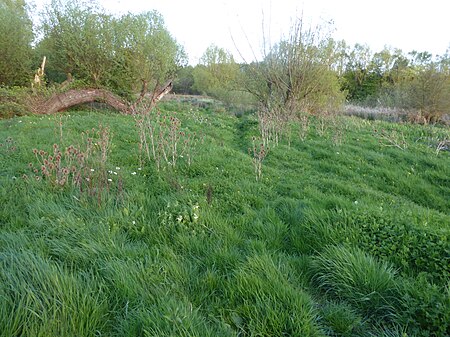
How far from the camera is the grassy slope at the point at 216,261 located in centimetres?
194

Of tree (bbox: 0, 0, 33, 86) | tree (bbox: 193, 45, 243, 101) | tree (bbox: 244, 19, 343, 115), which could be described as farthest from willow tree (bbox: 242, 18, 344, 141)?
tree (bbox: 193, 45, 243, 101)

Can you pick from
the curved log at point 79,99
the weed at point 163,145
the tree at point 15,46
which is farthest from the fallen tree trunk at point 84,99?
the weed at point 163,145

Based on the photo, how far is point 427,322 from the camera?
1979mm

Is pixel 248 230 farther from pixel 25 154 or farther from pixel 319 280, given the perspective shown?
pixel 25 154

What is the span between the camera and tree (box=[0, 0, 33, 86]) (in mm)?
18109

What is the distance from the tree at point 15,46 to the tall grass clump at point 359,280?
23120mm

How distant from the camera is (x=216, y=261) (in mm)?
2760

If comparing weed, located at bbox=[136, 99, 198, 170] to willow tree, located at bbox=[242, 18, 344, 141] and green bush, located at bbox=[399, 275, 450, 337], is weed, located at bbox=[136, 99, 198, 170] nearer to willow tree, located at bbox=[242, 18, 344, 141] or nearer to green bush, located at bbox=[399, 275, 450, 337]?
green bush, located at bbox=[399, 275, 450, 337]

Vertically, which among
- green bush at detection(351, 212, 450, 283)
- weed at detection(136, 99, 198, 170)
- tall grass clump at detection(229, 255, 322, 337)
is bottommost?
tall grass clump at detection(229, 255, 322, 337)

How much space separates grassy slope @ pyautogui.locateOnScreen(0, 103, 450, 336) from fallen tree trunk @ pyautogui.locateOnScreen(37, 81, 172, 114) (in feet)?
36.5

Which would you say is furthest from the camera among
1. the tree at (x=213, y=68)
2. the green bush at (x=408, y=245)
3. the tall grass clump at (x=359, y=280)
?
the tree at (x=213, y=68)

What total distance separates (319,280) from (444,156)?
8.09 metres

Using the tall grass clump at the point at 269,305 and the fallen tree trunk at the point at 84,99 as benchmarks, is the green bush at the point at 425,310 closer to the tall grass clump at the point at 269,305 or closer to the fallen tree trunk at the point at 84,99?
the tall grass clump at the point at 269,305

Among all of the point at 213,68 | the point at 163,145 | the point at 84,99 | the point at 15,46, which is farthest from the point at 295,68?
the point at 213,68
